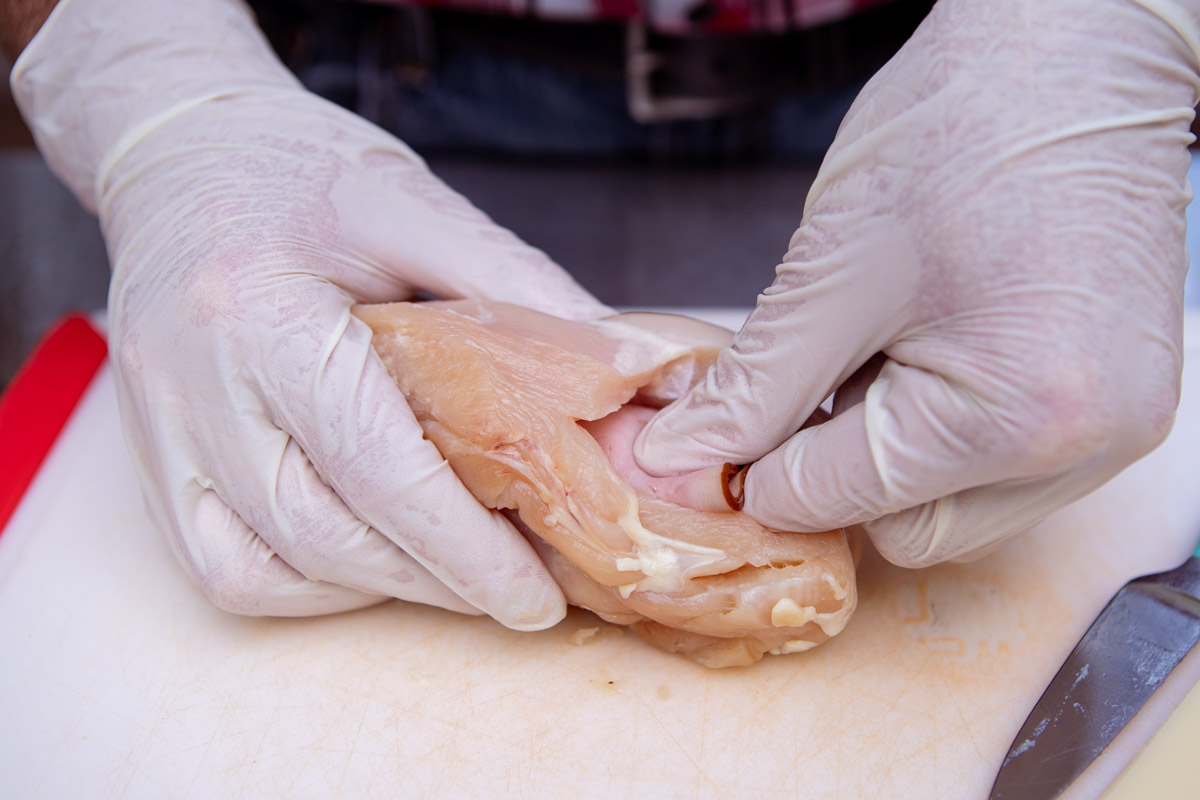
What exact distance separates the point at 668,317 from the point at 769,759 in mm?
838

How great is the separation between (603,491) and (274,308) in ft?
2.17

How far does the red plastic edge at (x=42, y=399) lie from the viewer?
203cm

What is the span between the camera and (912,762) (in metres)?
1.47

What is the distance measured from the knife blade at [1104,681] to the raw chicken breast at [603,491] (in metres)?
0.35

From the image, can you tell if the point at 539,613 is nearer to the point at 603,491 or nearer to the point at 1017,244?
the point at 603,491

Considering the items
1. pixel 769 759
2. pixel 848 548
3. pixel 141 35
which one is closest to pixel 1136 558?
pixel 848 548

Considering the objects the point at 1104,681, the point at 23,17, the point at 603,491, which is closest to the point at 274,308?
the point at 603,491

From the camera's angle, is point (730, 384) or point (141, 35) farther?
point (141, 35)

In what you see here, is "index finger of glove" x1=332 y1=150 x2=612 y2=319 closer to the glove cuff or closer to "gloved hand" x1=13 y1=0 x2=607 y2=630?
"gloved hand" x1=13 y1=0 x2=607 y2=630

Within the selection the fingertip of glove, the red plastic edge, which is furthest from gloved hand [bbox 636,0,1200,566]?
the red plastic edge

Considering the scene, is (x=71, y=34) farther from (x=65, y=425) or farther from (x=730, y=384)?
(x=730, y=384)

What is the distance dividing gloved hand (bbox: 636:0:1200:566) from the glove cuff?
4.54ft

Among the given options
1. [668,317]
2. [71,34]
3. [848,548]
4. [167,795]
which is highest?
[71,34]

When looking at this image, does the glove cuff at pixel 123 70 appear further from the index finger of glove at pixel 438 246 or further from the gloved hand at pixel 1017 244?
the gloved hand at pixel 1017 244
